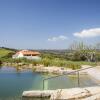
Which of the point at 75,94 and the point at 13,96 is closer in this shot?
the point at 75,94

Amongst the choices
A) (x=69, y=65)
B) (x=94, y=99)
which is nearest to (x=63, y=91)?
(x=94, y=99)

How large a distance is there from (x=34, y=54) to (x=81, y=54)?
41.5 feet

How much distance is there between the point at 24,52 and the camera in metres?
66.1

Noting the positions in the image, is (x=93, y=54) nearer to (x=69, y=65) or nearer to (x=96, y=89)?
(x=69, y=65)

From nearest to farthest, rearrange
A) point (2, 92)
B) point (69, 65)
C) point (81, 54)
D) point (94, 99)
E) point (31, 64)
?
point (94, 99) → point (2, 92) → point (69, 65) → point (31, 64) → point (81, 54)

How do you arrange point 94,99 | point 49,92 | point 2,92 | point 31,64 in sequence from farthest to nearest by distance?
1. point 31,64
2. point 2,92
3. point 49,92
4. point 94,99

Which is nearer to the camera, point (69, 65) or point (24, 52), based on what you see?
point (69, 65)

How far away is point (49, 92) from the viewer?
18000 mm

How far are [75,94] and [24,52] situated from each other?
50.9 meters

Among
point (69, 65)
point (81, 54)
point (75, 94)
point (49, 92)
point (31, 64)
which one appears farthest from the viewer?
point (81, 54)

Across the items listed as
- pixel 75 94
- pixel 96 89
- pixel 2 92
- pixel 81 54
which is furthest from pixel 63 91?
pixel 81 54

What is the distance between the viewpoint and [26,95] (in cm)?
1809

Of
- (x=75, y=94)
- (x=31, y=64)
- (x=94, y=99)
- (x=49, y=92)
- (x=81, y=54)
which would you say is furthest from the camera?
(x=81, y=54)

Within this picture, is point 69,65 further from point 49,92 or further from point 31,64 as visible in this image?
point 49,92
